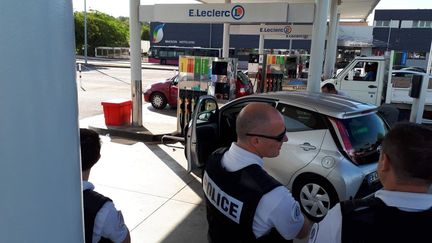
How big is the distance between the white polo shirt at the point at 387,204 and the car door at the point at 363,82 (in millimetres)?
11055

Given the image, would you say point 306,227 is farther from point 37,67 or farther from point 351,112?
point 351,112

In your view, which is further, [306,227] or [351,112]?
[351,112]

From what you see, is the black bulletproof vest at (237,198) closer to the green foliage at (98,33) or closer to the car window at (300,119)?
the car window at (300,119)

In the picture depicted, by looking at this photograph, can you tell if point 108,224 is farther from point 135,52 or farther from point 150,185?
point 135,52

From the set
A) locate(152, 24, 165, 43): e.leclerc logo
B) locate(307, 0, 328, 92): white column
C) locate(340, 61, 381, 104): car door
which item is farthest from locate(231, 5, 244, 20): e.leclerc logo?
locate(152, 24, 165, 43): e.leclerc logo

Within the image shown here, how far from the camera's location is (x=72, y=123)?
2.86 feet

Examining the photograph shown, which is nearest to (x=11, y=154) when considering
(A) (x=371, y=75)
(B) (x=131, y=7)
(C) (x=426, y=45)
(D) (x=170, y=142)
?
(D) (x=170, y=142)

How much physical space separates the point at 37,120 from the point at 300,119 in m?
4.40

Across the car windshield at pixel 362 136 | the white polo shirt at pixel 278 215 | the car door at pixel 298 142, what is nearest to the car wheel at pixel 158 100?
the car door at pixel 298 142

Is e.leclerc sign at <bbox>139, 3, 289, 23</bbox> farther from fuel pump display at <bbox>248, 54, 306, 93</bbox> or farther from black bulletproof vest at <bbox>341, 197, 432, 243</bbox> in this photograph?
fuel pump display at <bbox>248, 54, 306, 93</bbox>

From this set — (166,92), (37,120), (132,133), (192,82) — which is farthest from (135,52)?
(37,120)

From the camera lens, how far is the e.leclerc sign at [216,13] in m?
7.98

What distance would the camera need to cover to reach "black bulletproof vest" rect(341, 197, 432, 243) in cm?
141

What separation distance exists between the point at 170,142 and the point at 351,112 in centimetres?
508
